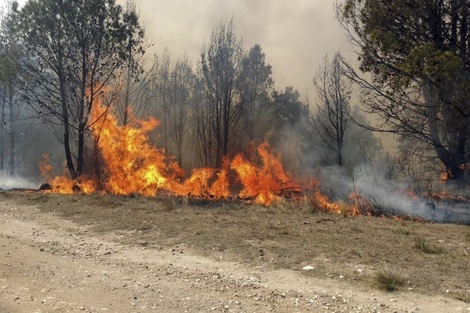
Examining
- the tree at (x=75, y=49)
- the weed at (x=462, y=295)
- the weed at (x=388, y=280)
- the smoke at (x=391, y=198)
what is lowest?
the weed at (x=462, y=295)

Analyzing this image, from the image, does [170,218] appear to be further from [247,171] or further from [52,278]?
[247,171]

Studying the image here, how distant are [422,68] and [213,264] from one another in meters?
7.40

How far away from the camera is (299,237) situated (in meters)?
8.30

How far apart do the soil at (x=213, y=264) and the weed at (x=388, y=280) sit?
115 mm

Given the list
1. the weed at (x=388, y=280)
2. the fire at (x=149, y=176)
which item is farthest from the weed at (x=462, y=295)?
the fire at (x=149, y=176)

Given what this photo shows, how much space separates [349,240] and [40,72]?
1641cm

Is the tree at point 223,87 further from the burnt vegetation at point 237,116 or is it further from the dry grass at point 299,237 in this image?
the dry grass at point 299,237

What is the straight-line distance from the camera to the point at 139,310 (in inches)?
187

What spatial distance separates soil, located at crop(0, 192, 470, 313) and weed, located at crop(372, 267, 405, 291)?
0.38ft

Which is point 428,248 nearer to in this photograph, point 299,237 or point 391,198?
point 299,237

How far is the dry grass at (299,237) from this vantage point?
6.09m

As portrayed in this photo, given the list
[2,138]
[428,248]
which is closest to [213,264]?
[428,248]

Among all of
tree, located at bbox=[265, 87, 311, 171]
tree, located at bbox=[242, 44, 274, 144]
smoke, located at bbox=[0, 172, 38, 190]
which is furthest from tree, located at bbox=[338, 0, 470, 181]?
smoke, located at bbox=[0, 172, 38, 190]

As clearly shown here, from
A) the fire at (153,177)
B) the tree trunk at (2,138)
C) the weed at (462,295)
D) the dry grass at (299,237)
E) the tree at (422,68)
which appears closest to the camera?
the weed at (462,295)
